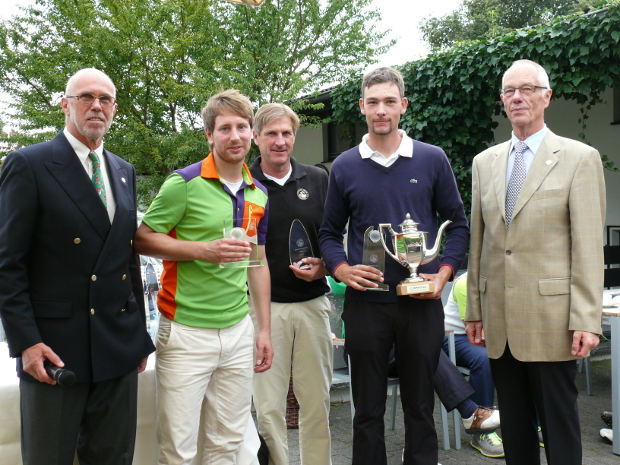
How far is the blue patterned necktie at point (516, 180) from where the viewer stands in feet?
10.0

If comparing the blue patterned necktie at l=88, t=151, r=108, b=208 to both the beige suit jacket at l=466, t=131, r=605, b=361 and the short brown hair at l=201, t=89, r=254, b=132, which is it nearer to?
the short brown hair at l=201, t=89, r=254, b=132

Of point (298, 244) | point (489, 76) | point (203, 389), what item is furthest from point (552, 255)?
point (489, 76)

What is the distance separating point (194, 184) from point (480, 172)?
1516 millimetres

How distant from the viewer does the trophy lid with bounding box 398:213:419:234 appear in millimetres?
2901

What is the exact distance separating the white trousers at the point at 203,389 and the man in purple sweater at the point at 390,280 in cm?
56

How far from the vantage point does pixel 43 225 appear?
2.37 m

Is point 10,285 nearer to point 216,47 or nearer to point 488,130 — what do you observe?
point 488,130

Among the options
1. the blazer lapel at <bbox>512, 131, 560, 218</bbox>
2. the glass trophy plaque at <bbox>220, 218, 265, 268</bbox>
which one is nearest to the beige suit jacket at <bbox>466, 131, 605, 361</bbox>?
the blazer lapel at <bbox>512, 131, 560, 218</bbox>

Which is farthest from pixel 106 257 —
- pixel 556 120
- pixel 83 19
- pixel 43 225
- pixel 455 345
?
pixel 83 19

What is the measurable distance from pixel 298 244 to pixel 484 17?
35320mm

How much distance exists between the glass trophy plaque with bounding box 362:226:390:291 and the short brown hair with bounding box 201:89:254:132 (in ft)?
2.67

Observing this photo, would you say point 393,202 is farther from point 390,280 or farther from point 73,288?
point 73,288

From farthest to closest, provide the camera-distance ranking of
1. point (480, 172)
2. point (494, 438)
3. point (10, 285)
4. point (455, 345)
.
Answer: point (455, 345) < point (494, 438) < point (480, 172) < point (10, 285)

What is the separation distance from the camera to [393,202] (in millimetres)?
3037
